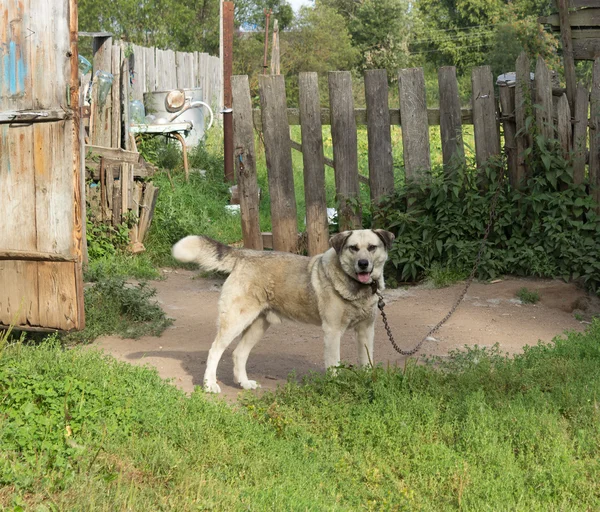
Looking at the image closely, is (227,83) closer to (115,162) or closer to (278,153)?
(115,162)

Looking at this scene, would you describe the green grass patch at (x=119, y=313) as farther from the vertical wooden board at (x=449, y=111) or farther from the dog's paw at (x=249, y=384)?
the vertical wooden board at (x=449, y=111)

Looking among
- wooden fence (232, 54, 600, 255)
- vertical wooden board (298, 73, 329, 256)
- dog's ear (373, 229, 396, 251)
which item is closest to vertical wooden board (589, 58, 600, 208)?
wooden fence (232, 54, 600, 255)

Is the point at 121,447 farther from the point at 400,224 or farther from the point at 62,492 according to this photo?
the point at 400,224

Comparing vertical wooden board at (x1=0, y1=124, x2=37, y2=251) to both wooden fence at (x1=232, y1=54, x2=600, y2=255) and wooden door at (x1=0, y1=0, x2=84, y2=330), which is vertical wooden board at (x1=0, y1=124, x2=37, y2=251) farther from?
wooden fence at (x1=232, y1=54, x2=600, y2=255)

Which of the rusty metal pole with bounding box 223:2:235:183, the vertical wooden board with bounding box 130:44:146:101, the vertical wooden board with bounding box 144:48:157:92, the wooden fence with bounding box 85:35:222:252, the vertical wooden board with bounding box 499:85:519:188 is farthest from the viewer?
the vertical wooden board with bounding box 144:48:157:92

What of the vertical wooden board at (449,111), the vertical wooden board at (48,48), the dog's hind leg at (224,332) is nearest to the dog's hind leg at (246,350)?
the dog's hind leg at (224,332)

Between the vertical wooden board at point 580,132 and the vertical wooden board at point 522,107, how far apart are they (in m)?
0.54

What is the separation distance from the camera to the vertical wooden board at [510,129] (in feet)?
31.1

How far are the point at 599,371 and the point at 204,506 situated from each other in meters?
3.32

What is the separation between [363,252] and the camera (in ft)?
19.8

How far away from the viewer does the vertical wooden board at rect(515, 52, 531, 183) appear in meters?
9.30

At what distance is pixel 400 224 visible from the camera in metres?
9.61

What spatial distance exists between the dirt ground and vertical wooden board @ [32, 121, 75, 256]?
1.21 metres

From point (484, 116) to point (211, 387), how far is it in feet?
17.3
